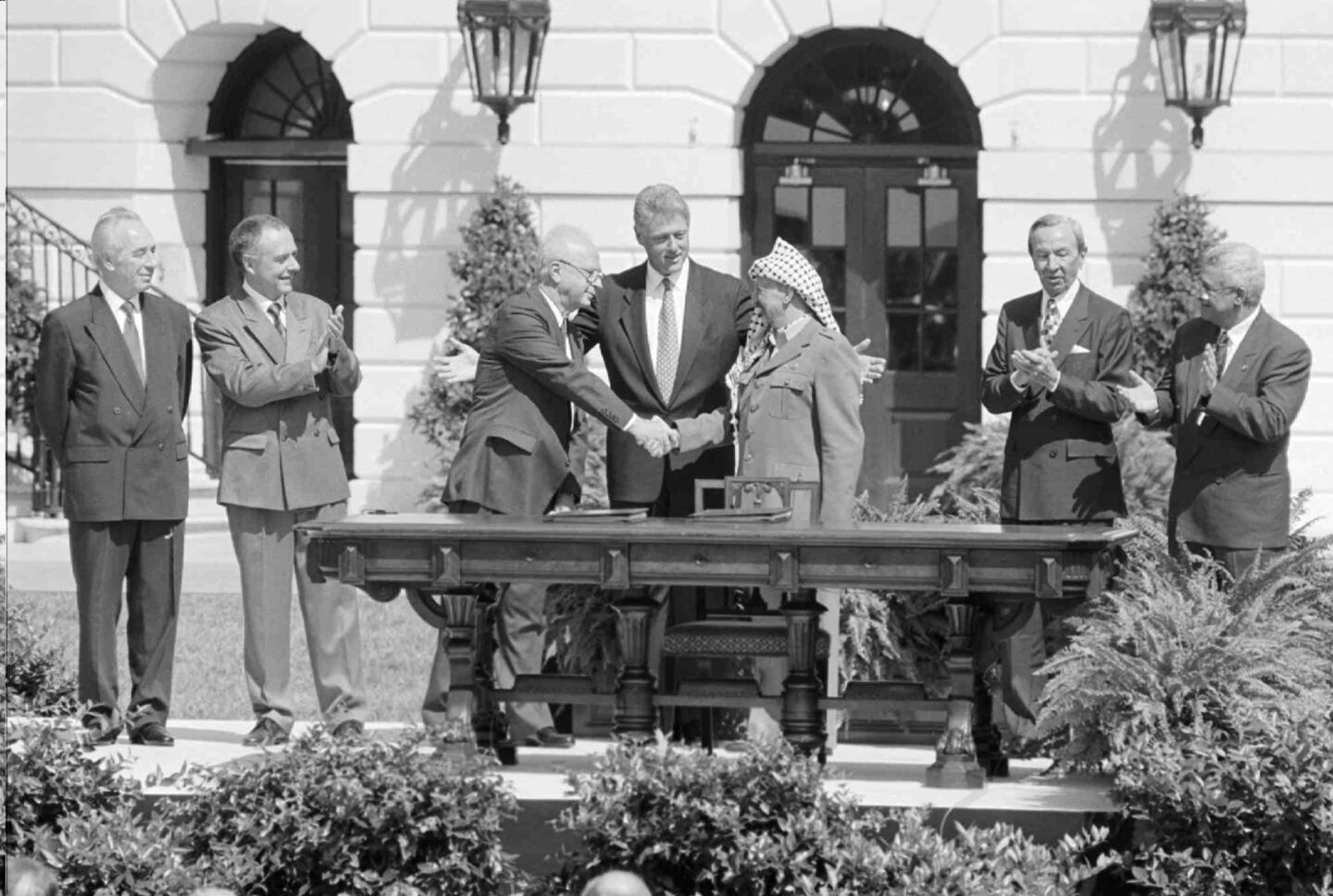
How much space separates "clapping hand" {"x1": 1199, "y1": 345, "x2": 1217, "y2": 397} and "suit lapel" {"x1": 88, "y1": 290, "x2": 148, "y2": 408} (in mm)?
3895

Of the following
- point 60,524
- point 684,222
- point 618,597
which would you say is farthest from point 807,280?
point 60,524

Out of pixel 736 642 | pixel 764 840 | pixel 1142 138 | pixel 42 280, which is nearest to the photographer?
pixel 764 840

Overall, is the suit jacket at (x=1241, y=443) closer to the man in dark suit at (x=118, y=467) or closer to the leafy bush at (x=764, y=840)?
the leafy bush at (x=764, y=840)

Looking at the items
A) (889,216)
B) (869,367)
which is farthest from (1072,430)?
(889,216)

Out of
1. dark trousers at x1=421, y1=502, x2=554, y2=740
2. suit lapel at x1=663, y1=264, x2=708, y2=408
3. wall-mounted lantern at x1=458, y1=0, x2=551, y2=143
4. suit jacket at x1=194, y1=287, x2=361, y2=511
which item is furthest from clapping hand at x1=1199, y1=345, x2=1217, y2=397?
wall-mounted lantern at x1=458, y1=0, x2=551, y2=143

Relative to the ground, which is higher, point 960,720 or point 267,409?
point 267,409

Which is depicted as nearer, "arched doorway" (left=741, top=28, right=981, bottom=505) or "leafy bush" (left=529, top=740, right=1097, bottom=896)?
"leafy bush" (left=529, top=740, right=1097, bottom=896)

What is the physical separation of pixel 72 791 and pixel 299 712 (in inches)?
155

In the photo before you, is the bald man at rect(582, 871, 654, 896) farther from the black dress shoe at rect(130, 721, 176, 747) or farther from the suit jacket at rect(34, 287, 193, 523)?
the suit jacket at rect(34, 287, 193, 523)

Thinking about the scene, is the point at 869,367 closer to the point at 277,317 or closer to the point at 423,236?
the point at 277,317

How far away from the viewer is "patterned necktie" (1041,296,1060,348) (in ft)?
29.0

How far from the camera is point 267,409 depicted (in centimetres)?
913

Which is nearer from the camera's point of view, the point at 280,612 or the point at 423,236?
the point at 280,612

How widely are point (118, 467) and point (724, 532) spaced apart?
8.27 ft
